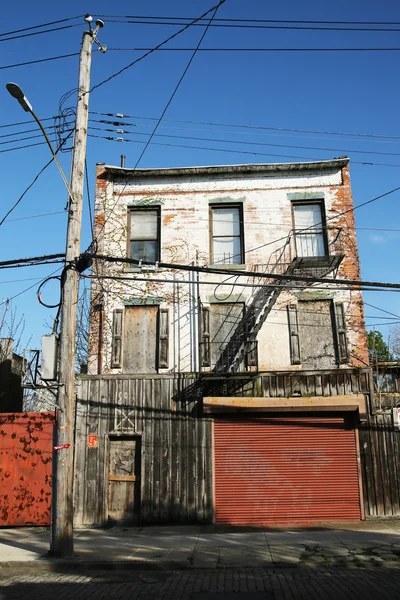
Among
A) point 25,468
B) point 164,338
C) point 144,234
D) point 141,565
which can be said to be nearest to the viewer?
point 141,565

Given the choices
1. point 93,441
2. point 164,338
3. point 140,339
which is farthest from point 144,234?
point 93,441

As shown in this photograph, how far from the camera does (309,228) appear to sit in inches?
625

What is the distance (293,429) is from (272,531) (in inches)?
107

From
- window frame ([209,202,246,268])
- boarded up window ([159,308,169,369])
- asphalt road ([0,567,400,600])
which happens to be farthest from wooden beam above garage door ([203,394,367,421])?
asphalt road ([0,567,400,600])

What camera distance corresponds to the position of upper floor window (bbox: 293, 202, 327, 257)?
624 inches

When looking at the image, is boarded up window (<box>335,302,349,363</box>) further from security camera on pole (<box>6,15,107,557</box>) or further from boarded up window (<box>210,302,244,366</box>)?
security camera on pole (<box>6,15,107,557</box>)

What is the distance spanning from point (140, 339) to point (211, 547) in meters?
6.35

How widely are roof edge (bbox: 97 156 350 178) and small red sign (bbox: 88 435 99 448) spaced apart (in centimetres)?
823

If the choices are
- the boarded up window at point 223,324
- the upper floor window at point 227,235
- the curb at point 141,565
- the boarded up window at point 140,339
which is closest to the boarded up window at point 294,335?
the boarded up window at point 223,324

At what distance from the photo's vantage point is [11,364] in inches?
711

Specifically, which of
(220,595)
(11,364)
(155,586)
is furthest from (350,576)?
(11,364)

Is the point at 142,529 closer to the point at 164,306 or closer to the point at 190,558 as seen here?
the point at 190,558

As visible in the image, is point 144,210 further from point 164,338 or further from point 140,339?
point 164,338

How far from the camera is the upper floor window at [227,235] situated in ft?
52.2
